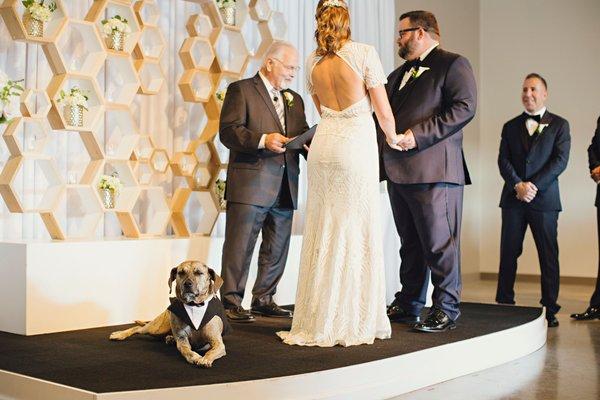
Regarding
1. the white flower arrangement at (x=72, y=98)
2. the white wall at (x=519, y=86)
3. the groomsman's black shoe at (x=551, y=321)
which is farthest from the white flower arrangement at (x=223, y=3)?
the white wall at (x=519, y=86)

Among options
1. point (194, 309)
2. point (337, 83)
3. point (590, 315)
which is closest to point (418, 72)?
point (337, 83)

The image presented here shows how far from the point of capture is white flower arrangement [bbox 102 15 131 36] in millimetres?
5180

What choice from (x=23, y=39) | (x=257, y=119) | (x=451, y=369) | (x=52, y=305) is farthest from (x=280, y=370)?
(x=23, y=39)

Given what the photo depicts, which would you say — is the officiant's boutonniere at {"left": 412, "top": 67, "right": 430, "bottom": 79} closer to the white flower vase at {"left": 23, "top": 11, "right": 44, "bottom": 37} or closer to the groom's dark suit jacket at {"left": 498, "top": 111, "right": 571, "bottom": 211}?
the groom's dark suit jacket at {"left": 498, "top": 111, "right": 571, "bottom": 211}

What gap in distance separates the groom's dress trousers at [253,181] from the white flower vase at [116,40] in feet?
2.38

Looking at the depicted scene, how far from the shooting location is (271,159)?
16.9 ft

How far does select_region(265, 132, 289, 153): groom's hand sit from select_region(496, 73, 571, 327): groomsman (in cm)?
203

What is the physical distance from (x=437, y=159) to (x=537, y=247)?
1.92 meters

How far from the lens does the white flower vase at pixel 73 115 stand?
4949 mm

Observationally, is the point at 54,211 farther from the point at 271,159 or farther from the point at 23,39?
the point at 271,159

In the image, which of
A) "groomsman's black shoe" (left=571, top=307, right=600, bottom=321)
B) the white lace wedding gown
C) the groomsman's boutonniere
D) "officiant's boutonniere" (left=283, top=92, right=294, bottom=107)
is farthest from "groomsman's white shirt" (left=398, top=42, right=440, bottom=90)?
"groomsman's black shoe" (left=571, top=307, right=600, bottom=321)

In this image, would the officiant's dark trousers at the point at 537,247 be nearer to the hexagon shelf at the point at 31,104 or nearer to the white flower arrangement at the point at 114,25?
the white flower arrangement at the point at 114,25

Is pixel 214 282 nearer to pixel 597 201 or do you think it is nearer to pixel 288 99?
pixel 288 99

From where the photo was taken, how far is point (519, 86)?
9.79m
